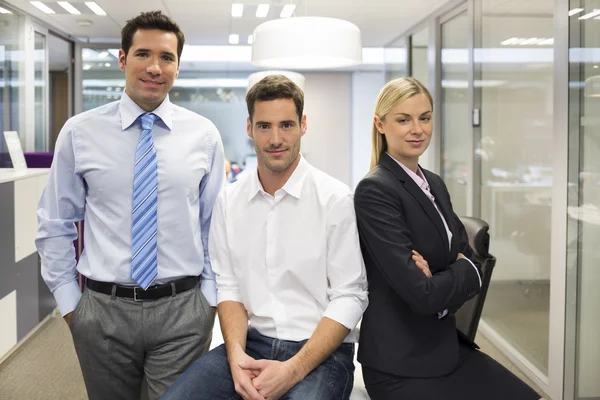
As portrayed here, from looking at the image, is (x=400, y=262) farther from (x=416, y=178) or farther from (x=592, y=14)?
(x=592, y=14)

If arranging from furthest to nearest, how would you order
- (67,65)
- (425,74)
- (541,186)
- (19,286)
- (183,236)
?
(67,65), (425,74), (19,286), (541,186), (183,236)

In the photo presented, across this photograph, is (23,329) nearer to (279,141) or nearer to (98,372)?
(98,372)

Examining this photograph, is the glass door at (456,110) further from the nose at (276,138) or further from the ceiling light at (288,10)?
the nose at (276,138)

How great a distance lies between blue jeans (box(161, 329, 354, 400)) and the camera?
66.7 inches

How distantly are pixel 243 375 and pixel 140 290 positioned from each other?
1.35 ft

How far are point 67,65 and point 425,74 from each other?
3.65 metres

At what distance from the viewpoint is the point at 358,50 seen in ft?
10.7

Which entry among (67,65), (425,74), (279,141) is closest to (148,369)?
(279,141)

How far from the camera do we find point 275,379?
1.67m

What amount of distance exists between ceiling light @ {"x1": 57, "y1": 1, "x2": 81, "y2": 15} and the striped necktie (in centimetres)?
375

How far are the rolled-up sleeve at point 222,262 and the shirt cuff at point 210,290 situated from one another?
75 millimetres

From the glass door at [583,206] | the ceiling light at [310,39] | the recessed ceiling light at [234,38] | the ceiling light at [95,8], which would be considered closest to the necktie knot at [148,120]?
the ceiling light at [310,39]

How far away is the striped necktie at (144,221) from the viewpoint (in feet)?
6.16

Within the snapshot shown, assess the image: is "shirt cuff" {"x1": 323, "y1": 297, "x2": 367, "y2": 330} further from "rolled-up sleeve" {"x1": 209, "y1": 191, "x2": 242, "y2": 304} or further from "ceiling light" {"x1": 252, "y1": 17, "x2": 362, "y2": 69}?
"ceiling light" {"x1": 252, "y1": 17, "x2": 362, "y2": 69}
